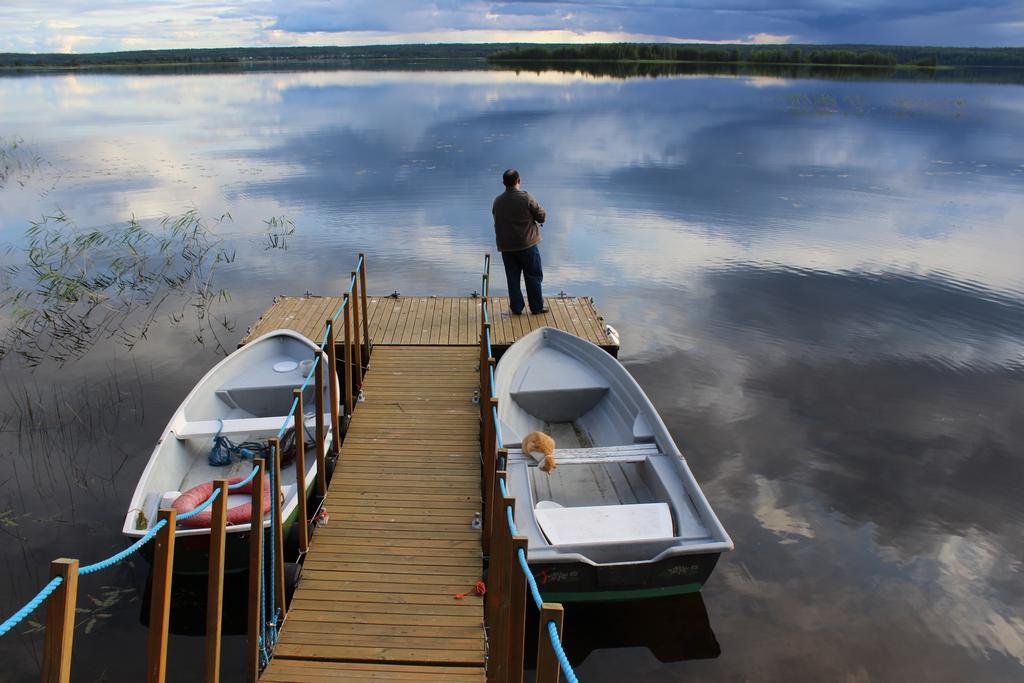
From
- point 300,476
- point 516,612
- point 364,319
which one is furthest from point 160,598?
point 364,319

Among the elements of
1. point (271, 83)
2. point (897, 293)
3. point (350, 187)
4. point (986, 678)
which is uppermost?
point (271, 83)

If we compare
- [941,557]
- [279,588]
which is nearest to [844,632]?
[941,557]

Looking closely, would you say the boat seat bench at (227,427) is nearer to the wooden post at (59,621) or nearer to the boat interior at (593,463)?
the boat interior at (593,463)

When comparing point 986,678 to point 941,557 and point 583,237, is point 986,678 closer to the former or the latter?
point 941,557

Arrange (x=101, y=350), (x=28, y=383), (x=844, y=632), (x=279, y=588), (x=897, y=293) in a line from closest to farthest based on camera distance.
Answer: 1. (x=279, y=588)
2. (x=844, y=632)
3. (x=28, y=383)
4. (x=101, y=350)
5. (x=897, y=293)

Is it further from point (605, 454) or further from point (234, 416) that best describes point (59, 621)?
point (234, 416)

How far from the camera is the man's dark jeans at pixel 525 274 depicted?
961 centimetres

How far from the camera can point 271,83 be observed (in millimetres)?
72000

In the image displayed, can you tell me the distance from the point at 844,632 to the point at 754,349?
5.81 metres

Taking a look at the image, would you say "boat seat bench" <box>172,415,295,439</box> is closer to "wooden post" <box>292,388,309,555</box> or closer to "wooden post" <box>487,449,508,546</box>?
"wooden post" <box>292,388,309,555</box>

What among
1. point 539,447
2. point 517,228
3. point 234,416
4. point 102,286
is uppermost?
point 517,228

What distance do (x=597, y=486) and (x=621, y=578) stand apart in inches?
56.9

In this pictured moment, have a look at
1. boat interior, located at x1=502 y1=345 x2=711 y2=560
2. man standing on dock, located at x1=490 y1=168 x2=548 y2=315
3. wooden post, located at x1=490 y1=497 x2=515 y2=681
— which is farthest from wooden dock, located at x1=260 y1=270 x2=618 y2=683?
man standing on dock, located at x1=490 y1=168 x2=548 y2=315

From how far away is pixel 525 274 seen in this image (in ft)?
32.5
